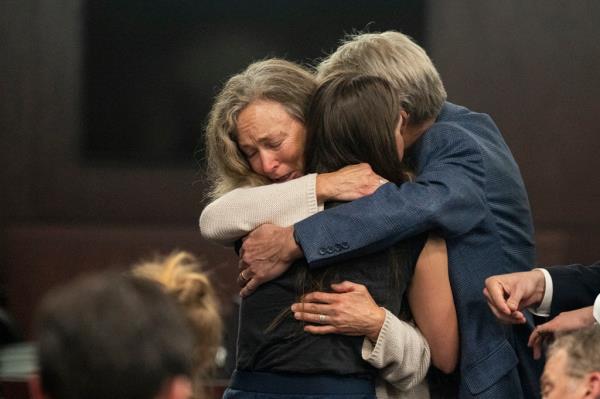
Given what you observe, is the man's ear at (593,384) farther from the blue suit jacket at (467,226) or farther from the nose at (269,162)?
the nose at (269,162)

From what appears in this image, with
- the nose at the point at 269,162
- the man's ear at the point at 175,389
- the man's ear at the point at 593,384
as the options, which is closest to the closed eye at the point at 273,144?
the nose at the point at 269,162

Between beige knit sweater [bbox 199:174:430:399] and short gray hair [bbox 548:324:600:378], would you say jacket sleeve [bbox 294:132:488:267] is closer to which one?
beige knit sweater [bbox 199:174:430:399]

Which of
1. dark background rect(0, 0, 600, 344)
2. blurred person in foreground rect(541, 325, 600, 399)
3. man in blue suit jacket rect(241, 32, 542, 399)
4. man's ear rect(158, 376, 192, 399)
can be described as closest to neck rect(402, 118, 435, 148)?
man in blue suit jacket rect(241, 32, 542, 399)

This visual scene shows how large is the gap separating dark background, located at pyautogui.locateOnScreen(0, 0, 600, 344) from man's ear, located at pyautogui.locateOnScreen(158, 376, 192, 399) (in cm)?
458

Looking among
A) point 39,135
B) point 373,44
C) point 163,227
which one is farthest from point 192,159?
point 373,44

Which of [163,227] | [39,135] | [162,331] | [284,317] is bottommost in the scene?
[163,227]

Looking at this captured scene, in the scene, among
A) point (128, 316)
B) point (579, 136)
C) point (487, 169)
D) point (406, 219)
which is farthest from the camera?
point (579, 136)

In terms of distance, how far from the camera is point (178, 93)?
5.88 m

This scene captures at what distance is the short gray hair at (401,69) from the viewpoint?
2.29 metres

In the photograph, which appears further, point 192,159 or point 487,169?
point 192,159

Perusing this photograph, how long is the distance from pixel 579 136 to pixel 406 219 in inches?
159

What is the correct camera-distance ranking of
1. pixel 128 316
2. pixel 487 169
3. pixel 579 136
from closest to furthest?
1. pixel 128 316
2. pixel 487 169
3. pixel 579 136

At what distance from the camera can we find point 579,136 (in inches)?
232

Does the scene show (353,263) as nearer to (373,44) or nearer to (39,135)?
(373,44)
